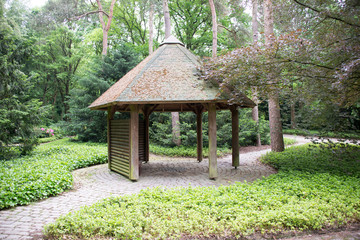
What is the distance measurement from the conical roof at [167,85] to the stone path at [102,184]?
2368 millimetres

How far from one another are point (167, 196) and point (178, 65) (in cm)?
458

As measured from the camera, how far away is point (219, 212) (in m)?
4.11

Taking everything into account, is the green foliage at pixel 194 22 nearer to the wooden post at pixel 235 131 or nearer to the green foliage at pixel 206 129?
the green foliage at pixel 206 129

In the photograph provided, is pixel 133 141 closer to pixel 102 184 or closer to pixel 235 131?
pixel 102 184

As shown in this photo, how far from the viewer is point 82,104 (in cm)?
1662

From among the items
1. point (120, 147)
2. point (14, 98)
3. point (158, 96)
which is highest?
point (14, 98)

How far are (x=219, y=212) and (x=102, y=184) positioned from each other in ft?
13.1

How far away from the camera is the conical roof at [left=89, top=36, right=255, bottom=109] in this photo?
643 centimetres

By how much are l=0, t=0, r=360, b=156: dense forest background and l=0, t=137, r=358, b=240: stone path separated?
2727mm

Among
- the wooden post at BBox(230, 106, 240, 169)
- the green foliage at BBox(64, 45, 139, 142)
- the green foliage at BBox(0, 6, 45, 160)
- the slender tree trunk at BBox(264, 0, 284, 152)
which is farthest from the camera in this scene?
the green foliage at BBox(64, 45, 139, 142)

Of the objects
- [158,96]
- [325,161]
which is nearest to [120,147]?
[158,96]

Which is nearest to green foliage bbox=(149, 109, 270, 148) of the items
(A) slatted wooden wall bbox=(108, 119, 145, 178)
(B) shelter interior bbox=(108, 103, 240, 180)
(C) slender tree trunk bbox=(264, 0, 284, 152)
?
(C) slender tree trunk bbox=(264, 0, 284, 152)

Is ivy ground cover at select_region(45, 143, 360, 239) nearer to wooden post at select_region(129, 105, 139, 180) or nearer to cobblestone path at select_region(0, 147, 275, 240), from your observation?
cobblestone path at select_region(0, 147, 275, 240)

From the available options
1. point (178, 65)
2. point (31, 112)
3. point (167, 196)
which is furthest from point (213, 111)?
point (31, 112)
